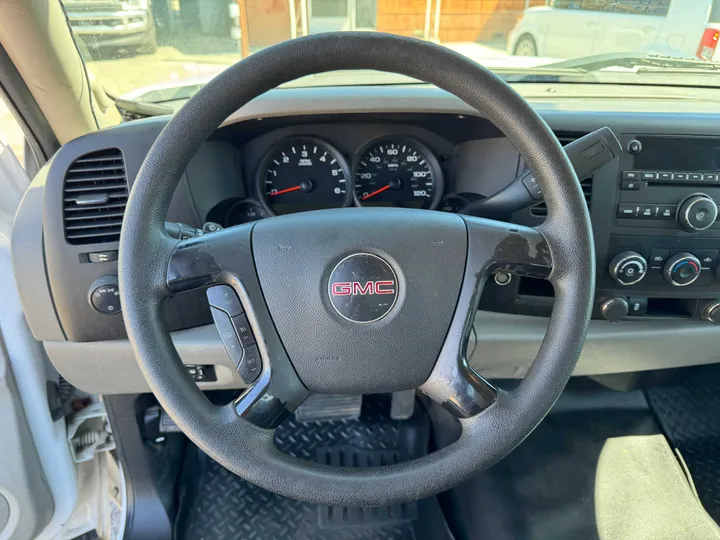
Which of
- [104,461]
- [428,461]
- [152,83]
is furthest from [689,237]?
[104,461]

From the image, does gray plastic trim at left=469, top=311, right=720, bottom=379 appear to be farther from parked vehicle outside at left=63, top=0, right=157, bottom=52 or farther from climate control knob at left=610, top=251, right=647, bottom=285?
parked vehicle outside at left=63, top=0, right=157, bottom=52

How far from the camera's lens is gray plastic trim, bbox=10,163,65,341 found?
1.16 metres

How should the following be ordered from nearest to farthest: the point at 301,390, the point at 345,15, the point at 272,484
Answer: the point at 272,484 → the point at 301,390 → the point at 345,15

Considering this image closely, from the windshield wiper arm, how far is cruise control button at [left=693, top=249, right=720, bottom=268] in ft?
1.94

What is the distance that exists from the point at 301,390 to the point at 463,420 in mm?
242

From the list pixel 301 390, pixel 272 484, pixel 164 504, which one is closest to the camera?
pixel 272 484

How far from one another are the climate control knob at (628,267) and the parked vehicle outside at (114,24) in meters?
1.21

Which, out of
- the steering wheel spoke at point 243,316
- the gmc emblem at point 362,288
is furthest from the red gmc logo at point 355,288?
the steering wheel spoke at point 243,316

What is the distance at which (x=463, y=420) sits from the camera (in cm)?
82

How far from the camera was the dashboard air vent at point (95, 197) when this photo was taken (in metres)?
1.15

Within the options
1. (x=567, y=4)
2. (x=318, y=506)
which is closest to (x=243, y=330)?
(x=318, y=506)

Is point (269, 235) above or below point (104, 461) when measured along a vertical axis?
above

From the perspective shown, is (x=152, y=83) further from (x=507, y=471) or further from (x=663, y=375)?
(x=663, y=375)

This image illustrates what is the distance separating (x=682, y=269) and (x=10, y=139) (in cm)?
162
